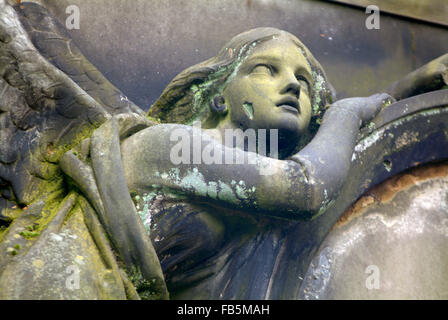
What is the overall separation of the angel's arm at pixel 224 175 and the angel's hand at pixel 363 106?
481 mm

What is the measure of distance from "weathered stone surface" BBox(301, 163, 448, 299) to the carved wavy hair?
1.78 ft

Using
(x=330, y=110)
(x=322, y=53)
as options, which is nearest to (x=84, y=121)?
(x=330, y=110)

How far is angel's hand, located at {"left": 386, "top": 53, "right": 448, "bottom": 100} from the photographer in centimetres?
291

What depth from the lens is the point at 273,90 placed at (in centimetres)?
255

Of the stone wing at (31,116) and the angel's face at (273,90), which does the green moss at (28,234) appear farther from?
the angel's face at (273,90)

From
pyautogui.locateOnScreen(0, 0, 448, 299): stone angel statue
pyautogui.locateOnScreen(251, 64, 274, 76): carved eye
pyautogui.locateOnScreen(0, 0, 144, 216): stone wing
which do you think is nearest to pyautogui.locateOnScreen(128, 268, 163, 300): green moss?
pyautogui.locateOnScreen(0, 0, 448, 299): stone angel statue

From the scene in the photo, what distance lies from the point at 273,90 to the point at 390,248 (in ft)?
3.17

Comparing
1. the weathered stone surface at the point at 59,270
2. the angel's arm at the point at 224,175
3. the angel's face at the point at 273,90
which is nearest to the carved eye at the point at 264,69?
the angel's face at the point at 273,90

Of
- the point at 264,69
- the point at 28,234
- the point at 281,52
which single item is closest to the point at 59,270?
the point at 28,234

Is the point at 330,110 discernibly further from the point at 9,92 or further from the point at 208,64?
the point at 9,92

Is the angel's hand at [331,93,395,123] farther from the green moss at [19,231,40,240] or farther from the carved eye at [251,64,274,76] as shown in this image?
the green moss at [19,231,40,240]

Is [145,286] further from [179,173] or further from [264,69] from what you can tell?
[264,69]

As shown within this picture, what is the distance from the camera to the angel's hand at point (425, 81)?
115 inches

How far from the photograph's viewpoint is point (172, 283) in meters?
2.27
